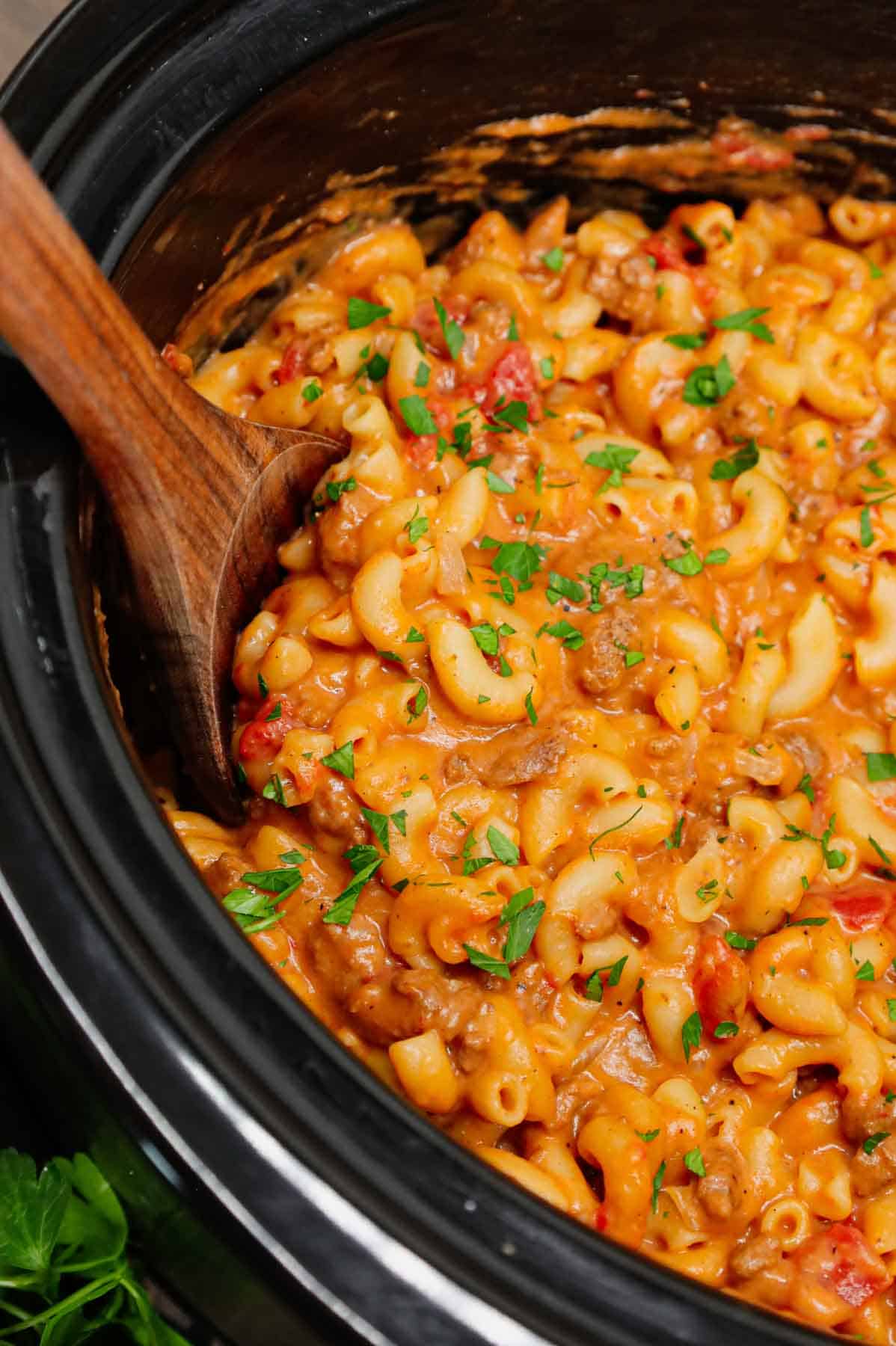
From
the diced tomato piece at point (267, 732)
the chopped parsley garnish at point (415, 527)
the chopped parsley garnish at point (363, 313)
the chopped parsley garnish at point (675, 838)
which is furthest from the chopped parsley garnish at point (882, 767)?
the chopped parsley garnish at point (363, 313)

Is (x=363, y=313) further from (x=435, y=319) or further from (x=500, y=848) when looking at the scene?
(x=500, y=848)

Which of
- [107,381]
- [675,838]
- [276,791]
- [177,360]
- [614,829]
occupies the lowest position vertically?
[675,838]

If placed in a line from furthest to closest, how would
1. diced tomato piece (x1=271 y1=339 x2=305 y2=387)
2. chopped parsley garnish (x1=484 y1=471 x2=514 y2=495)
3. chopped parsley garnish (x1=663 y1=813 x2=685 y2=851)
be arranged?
diced tomato piece (x1=271 y1=339 x2=305 y2=387) < chopped parsley garnish (x1=484 y1=471 x2=514 y2=495) < chopped parsley garnish (x1=663 y1=813 x2=685 y2=851)

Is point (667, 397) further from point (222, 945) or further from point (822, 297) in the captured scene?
point (222, 945)

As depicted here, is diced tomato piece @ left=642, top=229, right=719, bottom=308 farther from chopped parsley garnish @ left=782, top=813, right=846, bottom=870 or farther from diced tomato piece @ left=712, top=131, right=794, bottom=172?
chopped parsley garnish @ left=782, top=813, right=846, bottom=870

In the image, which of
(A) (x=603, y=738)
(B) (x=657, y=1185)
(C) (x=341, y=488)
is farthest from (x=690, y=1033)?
(C) (x=341, y=488)

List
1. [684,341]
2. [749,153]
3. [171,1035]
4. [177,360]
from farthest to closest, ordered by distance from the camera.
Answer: [749,153]
[684,341]
[177,360]
[171,1035]

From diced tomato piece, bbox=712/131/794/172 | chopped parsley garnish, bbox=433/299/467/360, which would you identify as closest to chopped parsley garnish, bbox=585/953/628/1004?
chopped parsley garnish, bbox=433/299/467/360
